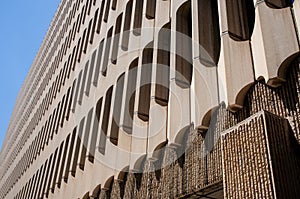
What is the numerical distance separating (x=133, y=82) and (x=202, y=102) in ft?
8.86

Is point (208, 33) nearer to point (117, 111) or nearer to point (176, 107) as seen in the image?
point (176, 107)

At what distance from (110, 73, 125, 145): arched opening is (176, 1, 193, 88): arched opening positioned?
2.12m

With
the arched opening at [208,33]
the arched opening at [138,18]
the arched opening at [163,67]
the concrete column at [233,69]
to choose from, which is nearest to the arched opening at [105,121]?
the arched opening at [138,18]

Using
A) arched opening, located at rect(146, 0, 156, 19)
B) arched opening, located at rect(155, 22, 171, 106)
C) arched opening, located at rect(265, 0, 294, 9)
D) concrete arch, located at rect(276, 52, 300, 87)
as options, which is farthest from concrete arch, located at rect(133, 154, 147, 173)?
arched opening, located at rect(146, 0, 156, 19)

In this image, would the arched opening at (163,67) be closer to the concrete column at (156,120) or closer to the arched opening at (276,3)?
the concrete column at (156,120)

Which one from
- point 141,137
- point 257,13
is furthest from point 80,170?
point 257,13

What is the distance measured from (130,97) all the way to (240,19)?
2806mm

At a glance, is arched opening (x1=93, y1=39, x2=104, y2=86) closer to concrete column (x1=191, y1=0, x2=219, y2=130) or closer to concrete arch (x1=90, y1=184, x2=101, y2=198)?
concrete arch (x1=90, y1=184, x2=101, y2=198)

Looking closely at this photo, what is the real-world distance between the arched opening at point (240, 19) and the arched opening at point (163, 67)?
1511mm

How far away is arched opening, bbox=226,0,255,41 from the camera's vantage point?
429 cm

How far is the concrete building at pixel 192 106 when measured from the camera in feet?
10.4

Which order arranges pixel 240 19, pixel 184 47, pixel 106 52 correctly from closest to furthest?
pixel 240 19 → pixel 184 47 → pixel 106 52

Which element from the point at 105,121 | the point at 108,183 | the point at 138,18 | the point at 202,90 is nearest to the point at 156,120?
the point at 202,90

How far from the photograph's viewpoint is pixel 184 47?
17.7ft
